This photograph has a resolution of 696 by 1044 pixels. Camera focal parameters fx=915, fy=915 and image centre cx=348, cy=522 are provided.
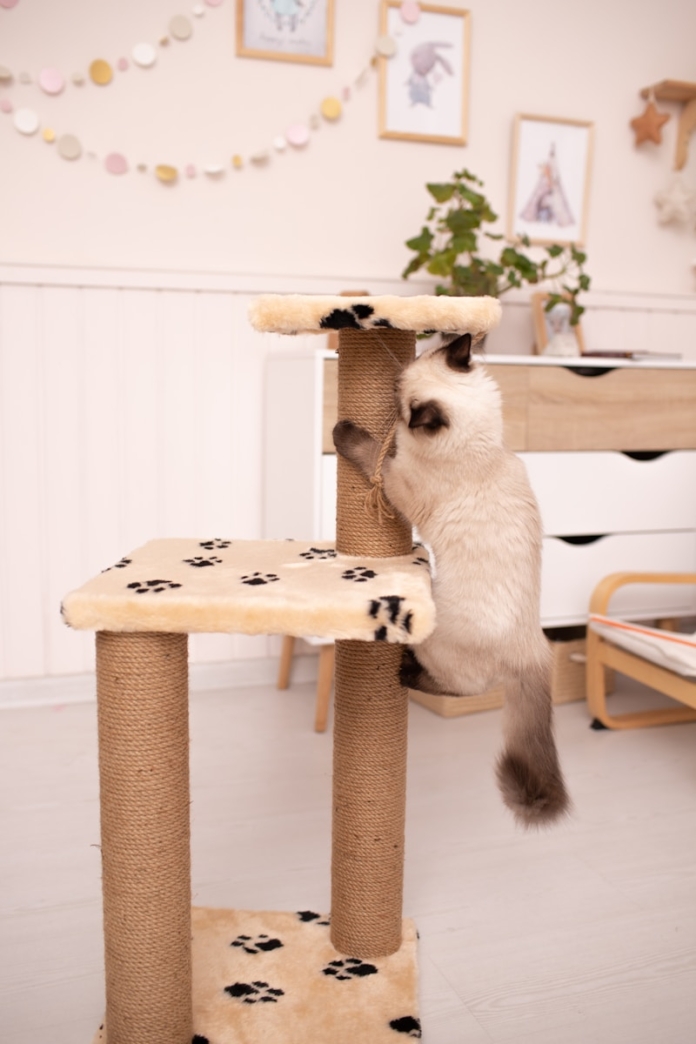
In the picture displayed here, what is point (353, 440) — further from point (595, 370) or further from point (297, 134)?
point (297, 134)

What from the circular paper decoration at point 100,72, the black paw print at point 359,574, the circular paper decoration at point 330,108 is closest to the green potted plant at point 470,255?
the circular paper decoration at point 330,108

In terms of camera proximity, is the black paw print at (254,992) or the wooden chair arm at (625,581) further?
the wooden chair arm at (625,581)

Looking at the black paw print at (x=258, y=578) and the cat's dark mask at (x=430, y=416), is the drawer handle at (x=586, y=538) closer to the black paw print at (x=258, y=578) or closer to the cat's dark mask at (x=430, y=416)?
the cat's dark mask at (x=430, y=416)

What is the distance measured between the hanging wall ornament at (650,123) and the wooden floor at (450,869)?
1.77m

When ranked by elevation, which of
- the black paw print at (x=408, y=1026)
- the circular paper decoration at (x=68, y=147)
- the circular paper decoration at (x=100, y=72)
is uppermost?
the circular paper decoration at (x=100, y=72)

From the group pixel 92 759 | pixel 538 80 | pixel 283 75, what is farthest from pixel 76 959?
pixel 538 80

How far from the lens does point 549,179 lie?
2.75 m

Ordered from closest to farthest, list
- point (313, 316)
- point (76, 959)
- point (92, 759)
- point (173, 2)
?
point (313, 316), point (76, 959), point (92, 759), point (173, 2)

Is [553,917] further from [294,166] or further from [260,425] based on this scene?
[294,166]

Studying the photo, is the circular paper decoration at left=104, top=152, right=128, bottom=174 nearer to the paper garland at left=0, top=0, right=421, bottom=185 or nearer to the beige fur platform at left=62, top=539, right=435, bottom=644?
the paper garland at left=0, top=0, right=421, bottom=185

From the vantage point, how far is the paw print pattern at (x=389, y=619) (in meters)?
1.10

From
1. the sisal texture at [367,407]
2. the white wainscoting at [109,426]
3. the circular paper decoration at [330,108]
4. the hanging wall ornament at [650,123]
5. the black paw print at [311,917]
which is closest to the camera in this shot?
the sisal texture at [367,407]

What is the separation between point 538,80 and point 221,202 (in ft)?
3.37

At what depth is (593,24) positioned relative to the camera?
2.73 meters
